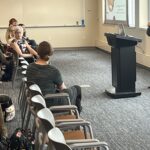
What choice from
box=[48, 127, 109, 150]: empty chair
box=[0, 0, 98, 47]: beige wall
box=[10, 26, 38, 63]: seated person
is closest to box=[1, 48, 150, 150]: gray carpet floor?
box=[10, 26, 38, 63]: seated person

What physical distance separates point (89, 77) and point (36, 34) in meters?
5.53

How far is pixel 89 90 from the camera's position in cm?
647

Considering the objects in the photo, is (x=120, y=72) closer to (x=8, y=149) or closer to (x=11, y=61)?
(x=11, y=61)

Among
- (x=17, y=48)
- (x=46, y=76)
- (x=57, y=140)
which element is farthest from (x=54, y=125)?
(x=17, y=48)

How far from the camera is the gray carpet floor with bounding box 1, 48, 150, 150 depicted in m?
4.01

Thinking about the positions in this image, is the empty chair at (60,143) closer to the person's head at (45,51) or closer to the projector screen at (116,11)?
the person's head at (45,51)

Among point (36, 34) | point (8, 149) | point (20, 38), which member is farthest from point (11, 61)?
point (36, 34)

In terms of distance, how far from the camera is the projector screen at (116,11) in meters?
9.71

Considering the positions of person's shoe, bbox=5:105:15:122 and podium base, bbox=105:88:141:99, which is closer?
person's shoe, bbox=5:105:15:122

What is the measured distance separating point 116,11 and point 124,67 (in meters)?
5.13

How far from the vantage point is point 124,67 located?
18.8 ft

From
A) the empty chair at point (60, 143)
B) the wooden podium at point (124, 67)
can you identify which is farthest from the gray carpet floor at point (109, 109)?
the empty chair at point (60, 143)

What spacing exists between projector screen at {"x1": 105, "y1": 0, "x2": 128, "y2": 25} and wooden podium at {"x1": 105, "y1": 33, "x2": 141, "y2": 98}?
3.97 metres

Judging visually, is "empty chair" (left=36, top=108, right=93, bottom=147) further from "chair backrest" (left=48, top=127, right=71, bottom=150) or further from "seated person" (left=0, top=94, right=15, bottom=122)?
"seated person" (left=0, top=94, right=15, bottom=122)
